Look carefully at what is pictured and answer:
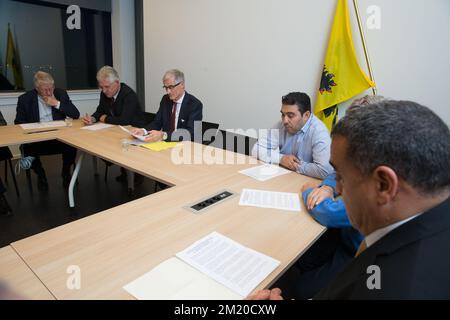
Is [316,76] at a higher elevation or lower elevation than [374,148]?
higher

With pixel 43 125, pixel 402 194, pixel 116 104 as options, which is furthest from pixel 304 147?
pixel 43 125

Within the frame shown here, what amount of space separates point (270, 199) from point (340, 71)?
1755 mm

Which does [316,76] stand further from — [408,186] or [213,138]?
→ [408,186]

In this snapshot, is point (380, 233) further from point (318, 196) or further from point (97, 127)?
point (97, 127)

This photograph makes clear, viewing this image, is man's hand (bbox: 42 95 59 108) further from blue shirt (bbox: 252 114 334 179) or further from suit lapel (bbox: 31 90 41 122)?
blue shirt (bbox: 252 114 334 179)

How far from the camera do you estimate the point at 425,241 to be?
0.60 meters

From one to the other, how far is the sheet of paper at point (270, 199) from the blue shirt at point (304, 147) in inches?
13.9

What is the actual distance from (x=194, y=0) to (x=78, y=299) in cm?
375

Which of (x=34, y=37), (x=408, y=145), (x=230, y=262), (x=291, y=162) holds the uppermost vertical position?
(x=34, y=37)

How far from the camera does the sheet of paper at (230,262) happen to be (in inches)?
36.7

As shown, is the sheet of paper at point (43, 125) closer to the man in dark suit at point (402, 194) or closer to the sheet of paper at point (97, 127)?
the sheet of paper at point (97, 127)

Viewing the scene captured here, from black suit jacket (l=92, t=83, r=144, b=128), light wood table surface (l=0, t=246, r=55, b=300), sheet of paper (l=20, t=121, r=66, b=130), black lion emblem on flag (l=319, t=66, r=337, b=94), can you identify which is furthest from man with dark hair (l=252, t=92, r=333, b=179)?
sheet of paper (l=20, t=121, r=66, b=130)

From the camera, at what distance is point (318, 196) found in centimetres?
141
